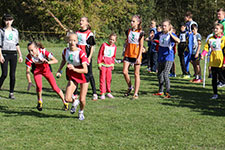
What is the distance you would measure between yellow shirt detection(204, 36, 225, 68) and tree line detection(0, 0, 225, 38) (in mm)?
31266

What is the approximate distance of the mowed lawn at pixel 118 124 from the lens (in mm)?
6031

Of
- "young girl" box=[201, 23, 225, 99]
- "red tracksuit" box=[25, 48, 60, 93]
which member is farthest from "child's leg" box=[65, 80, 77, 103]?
"young girl" box=[201, 23, 225, 99]

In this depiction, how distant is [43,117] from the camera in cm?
772

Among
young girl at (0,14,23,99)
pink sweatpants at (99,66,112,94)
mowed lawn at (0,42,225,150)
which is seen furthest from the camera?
pink sweatpants at (99,66,112,94)

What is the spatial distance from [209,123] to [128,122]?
5.11ft

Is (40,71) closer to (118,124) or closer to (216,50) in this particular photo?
(118,124)

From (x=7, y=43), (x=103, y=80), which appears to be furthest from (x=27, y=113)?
(x=103, y=80)

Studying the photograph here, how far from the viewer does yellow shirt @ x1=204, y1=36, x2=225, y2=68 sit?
9.84 meters

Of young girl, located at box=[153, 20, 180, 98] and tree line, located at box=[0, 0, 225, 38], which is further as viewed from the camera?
tree line, located at box=[0, 0, 225, 38]

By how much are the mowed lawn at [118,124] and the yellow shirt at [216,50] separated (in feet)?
3.15

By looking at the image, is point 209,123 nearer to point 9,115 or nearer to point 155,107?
point 155,107

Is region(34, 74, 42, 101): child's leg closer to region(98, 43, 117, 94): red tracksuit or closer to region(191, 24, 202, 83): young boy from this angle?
region(98, 43, 117, 94): red tracksuit

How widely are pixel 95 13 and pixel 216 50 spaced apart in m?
35.2

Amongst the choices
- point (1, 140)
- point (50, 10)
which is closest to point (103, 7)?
point (50, 10)
